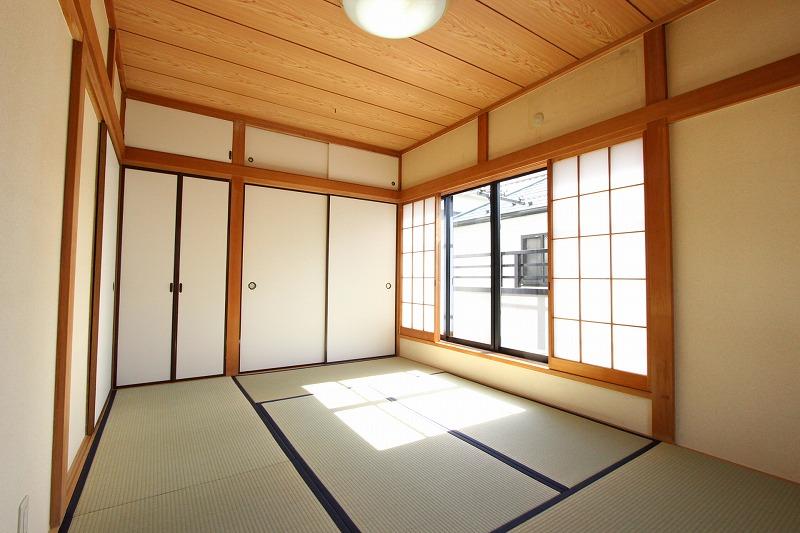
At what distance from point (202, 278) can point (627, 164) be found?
12.7ft

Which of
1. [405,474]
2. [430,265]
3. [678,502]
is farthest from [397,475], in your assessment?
[430,265]

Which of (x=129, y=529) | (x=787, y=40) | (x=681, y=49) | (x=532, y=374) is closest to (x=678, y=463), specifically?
(x=532, y=374)

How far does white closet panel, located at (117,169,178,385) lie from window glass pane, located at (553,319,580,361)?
139 inches

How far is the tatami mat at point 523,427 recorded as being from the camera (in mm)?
2088

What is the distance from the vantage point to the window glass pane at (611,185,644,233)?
256 centimetres

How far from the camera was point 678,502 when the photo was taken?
1712 millimetres

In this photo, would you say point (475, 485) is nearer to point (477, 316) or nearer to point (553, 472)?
point (553, 472)

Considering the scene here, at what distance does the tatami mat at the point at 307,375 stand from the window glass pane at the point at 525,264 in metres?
2.18

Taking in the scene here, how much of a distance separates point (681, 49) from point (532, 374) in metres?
2.51

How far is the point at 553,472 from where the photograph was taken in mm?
Result: 1967

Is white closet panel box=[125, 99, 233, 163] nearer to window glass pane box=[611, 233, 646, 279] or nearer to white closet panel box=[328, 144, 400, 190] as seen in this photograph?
white closet panel box=[328, 144, 400, 190]

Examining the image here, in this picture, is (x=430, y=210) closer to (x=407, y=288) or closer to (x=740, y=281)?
(x=407, y=288)

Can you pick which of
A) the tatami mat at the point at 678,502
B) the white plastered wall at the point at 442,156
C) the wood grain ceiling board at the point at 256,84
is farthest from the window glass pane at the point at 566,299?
the wood grain ceiling board at the point at 256,84

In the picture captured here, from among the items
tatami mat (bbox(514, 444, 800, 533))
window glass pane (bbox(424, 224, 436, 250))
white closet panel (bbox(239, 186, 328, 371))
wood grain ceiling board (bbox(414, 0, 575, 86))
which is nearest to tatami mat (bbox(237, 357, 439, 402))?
white closet panel (bbox(239, 186, 328, 371))
